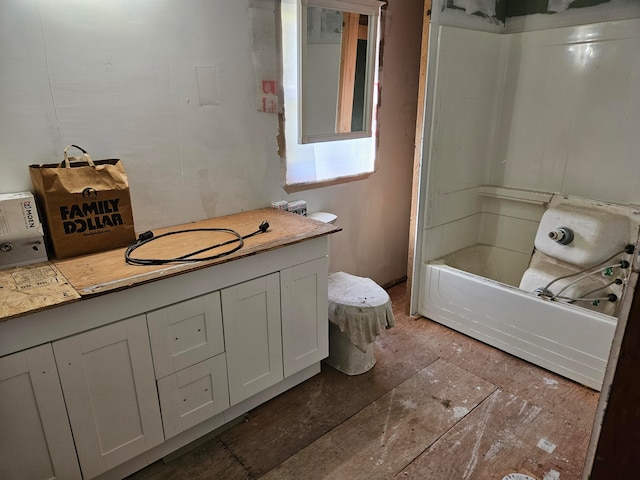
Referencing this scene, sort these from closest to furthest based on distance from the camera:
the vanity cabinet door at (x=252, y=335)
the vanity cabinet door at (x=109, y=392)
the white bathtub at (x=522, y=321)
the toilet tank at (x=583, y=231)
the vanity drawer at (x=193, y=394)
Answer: the vanity cabinet door at (x=109, y=392)
the vanity drawer at (x=193, y=394)
the vanity cabinet door at (x=252, y=335)
the white bathtub at (x=522, y=321)
the toilet tank at (x=583, y=231)

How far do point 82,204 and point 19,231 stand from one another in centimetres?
23

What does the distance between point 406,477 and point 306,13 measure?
7.44 feet

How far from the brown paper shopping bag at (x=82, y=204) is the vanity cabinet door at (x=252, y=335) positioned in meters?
0.54

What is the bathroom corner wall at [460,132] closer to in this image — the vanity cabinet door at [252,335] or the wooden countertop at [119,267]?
the wooden countertop at [119,267]

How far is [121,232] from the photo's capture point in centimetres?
180

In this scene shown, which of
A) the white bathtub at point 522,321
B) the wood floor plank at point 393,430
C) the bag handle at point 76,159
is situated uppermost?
the bag handle at point 76,159

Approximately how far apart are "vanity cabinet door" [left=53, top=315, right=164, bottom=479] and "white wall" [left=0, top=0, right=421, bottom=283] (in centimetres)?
66

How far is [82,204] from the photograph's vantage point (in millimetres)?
1653

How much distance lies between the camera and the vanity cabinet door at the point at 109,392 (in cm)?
147

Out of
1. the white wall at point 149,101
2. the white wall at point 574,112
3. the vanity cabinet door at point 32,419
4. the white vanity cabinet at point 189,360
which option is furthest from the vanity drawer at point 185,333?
the white wall at point 574,112

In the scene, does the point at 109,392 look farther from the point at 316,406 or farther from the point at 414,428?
the point at 414,428

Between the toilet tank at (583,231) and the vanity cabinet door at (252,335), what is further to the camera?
the toilet tank at (583,231)

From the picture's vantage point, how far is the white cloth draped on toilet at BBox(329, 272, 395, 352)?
2.26m

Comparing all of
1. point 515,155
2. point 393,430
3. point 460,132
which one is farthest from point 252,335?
point 515,155
